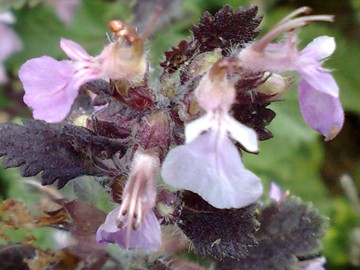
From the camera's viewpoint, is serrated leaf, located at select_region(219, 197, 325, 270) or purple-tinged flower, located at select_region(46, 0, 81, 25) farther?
purple-tinged flower, located at select_region(46, 0, 81, 25)

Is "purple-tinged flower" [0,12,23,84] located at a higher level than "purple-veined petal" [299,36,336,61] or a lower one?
lower

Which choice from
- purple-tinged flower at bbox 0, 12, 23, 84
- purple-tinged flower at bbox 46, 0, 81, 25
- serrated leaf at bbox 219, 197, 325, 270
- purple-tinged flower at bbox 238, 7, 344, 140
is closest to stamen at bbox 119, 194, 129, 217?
purple-tinged flower at bbox 238, 7, 344, 140

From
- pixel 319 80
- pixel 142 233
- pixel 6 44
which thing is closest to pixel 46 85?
pixel 142 233

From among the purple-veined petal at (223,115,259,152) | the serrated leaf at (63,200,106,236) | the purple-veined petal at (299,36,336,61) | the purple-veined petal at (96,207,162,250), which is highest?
the purple-veined petal at (299,36,336,61)

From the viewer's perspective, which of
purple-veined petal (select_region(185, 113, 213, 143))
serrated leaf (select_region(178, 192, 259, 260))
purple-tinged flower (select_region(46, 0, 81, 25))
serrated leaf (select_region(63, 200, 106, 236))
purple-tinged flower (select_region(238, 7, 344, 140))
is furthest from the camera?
purple-tinged flower (select_region(46, 0, 81, 25))

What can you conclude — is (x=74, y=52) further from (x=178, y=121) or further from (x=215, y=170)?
(x=215, y=170)

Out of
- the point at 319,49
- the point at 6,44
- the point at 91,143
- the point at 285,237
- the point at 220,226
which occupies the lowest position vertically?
the point at 6,44

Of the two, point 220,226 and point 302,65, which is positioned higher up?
point 302,65

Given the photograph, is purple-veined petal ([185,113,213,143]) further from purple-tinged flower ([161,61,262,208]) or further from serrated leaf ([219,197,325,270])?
serrated leaf ([219,197,325,270])
